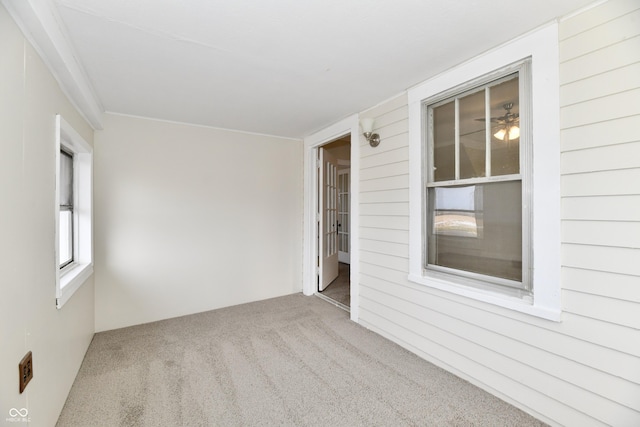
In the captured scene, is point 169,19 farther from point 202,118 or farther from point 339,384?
point 339,384

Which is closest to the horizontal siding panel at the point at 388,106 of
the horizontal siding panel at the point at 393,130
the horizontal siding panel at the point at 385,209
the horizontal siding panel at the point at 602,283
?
the horizontal siding panel at the point at 393,130

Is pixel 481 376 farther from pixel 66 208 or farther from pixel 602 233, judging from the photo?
pixel 66 208

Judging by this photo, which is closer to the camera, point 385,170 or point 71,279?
point 71,279

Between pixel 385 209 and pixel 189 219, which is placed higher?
pixel 385 209

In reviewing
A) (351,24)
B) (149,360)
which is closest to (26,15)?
(351,24)

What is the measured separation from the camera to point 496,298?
1.89 metres

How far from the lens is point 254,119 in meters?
3.38

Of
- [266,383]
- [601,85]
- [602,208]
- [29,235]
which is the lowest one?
[266,383]

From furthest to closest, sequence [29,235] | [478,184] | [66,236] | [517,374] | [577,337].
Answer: [66,236], [478,184], [517,374], [577,337], [29,235]

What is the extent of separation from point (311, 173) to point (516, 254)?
2943 mm

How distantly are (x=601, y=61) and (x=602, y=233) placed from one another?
92 cm

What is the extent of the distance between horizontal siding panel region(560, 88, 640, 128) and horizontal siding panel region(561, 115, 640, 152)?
0.03m

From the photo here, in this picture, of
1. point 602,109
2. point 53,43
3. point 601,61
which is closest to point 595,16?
point 601,61

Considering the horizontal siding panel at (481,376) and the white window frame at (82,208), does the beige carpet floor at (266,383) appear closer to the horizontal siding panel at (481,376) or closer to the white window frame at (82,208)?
the horizontal siding panel at (481,376)
